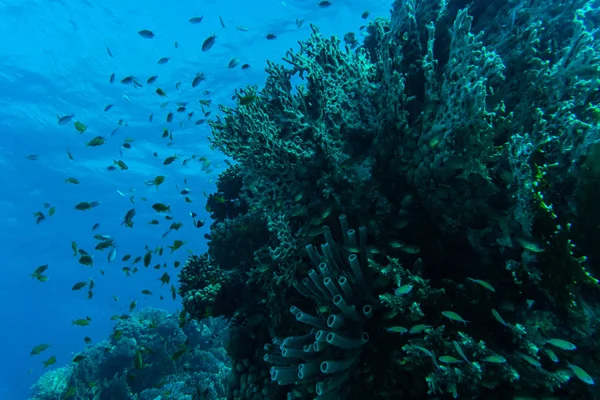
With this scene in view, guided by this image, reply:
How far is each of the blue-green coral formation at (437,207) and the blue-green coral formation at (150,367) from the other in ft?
20.6

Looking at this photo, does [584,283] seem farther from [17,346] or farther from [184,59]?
[17,346]

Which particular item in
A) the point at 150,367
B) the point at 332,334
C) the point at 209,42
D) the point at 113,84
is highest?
the point at 113,84

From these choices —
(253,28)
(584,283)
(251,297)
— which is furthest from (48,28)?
(584,283)

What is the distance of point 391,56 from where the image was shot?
14.7ft

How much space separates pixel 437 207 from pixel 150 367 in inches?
473

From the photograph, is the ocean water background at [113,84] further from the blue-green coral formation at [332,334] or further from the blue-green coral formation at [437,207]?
the blue-green coral formation at [332,334]

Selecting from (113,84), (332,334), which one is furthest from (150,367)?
(113,84)

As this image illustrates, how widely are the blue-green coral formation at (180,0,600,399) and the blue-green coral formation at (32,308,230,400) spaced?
6285mm

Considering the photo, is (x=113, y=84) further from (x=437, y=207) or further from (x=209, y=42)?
(x=437, y=207)

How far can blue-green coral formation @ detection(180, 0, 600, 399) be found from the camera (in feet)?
8.86

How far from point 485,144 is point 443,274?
1460 mm

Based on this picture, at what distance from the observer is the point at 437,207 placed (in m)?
3.57

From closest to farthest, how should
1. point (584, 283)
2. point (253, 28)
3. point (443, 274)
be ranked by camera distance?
1. point (584, 283)
2. point (443, 274)
3. point (253, 28)

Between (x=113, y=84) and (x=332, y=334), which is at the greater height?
(x=113, y=84)
